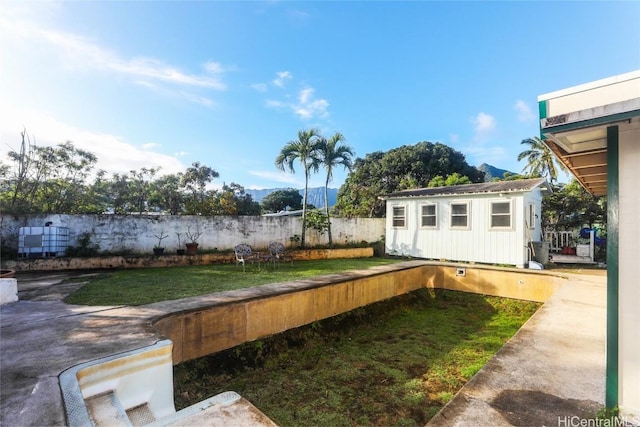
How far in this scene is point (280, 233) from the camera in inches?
468

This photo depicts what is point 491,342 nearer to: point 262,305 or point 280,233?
point 262,305

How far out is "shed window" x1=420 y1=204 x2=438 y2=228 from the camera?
422 inches

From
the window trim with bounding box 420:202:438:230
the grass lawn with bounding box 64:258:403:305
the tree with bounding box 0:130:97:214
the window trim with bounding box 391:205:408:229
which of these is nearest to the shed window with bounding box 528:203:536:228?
the window trim with bounding box 420:202:438:230

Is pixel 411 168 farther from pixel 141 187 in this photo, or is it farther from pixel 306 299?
pixel 306 299

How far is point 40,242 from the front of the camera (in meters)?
7.84

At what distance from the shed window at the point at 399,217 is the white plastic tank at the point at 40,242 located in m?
11.4

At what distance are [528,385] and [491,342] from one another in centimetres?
373

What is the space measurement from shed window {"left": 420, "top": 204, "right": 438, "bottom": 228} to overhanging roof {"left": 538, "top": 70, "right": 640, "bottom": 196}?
27.6 feet

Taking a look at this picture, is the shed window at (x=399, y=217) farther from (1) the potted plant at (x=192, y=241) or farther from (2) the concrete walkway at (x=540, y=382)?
(1) the potted plant at (x=192, y=241)

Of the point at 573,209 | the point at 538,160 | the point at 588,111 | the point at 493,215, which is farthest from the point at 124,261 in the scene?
the point at 538,160

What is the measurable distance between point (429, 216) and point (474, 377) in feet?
29.6

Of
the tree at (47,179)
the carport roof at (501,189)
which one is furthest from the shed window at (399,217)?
the tree at (47,179)

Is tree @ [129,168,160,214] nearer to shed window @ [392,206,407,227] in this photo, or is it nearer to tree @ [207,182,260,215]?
tree @ [207,182,260,215]

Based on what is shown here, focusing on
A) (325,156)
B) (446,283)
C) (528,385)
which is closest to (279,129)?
(325,156)
